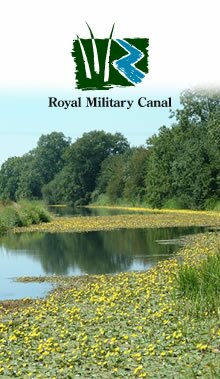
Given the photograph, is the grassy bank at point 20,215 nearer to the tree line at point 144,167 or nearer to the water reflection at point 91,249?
the water reflection at point 91,249

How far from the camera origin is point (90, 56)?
1620 cm

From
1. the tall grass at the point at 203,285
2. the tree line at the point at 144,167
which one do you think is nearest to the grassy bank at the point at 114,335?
the tall grass at the point at 203,285

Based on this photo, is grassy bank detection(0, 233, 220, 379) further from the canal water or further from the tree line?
the tree line

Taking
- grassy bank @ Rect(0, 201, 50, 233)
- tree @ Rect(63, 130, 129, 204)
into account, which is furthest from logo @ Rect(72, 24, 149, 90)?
tree @ Rect(63, 130, 129, 204)

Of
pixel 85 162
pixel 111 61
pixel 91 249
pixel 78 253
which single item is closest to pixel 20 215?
pixel 91 249

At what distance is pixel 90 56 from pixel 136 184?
166 feet

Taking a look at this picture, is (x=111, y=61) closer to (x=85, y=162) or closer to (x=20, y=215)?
(x=20, y=215)

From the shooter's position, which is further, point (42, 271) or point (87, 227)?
point (87, 227)

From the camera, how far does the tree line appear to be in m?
48.7

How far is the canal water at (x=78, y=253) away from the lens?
59.9ft

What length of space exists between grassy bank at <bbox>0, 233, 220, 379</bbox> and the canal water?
2954mm

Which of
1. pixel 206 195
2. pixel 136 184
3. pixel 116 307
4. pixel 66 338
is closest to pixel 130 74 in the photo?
pixel 116 307

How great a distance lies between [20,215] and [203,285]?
1176 inches

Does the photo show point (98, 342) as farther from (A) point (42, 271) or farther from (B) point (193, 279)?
(A) point (42, 271)
